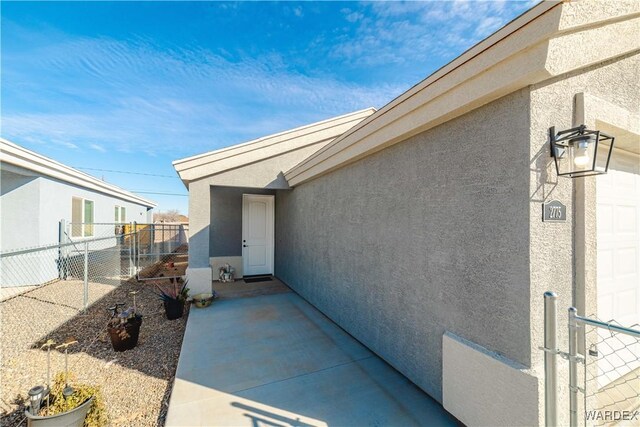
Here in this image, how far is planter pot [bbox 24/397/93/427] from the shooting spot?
2.18 meters

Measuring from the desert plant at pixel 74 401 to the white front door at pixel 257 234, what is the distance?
6.32m

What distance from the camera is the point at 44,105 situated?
13.0 metres

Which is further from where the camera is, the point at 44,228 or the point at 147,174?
the point at 147,174

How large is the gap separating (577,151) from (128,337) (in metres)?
5.83

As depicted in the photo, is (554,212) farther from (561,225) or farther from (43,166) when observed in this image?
(43,166)

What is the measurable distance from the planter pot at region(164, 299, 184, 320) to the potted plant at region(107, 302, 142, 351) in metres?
1.04

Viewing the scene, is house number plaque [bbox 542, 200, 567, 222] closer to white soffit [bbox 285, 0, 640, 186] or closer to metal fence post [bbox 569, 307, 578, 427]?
metal fence post [bbox 569, 307, 578, 427]

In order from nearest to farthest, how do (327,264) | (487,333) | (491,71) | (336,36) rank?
1. (491,71)
2. (487,333)
3. (327,264)
4. (336,36)

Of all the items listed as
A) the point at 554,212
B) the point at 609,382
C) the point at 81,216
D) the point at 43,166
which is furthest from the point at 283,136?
the point at 81,216

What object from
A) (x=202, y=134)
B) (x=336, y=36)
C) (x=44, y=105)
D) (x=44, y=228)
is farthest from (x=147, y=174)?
(x=336, y=36)

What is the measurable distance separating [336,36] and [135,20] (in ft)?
15.8

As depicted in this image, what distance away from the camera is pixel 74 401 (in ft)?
7.76

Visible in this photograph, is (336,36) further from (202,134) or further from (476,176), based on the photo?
(202,134)

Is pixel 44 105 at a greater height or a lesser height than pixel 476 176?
greater
